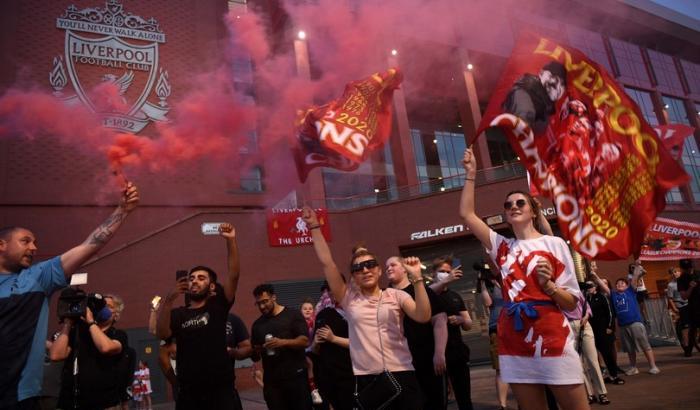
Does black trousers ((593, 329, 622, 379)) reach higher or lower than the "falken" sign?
lower

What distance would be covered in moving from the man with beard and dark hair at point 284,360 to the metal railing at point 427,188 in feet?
48.8

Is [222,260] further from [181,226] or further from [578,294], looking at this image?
[578,294]

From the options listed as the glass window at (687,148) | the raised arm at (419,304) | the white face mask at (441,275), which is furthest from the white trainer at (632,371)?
the glass window at (687,148)

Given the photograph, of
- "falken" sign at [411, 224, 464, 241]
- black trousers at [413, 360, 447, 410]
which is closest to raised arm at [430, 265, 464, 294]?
black trousers at [413, 360, 447, 410]

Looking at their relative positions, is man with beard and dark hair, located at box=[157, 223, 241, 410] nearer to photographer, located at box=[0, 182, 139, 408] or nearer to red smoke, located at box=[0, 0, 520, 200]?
photographer, located at box=[0, 182, 139, 408]

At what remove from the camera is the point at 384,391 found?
332 cm

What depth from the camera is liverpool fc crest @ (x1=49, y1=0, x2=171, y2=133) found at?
55.6ft

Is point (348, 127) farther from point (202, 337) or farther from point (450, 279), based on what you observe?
point (202, 337)

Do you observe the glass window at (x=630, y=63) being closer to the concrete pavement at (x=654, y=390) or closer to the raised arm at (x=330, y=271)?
the concrete pavement at (x=654, y=390)

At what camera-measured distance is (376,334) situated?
3.47 m

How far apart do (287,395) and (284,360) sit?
1.22 ft

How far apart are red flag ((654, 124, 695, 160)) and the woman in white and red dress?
2.16 meters

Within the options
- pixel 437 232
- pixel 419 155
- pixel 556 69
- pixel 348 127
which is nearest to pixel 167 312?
pixel 348 127

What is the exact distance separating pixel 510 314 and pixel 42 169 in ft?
61.8
